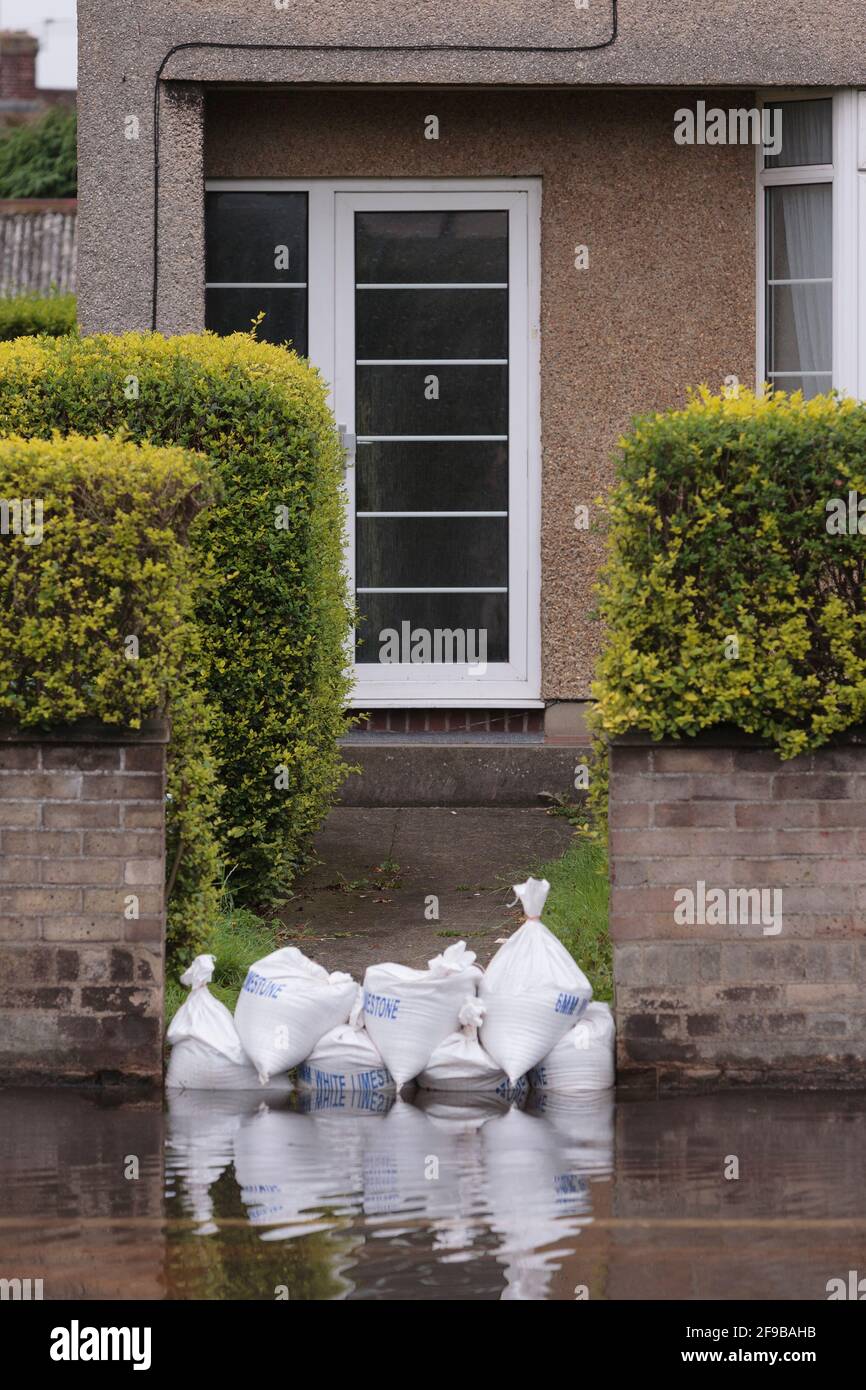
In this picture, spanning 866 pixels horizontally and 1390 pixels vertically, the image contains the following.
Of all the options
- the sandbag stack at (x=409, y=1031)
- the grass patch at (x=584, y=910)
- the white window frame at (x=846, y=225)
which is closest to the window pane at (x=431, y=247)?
the white window frame at (x=846, y=225)

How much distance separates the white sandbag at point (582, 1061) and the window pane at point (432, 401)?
4930 millimetres

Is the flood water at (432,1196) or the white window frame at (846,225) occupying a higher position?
the white window frame at (846,225)

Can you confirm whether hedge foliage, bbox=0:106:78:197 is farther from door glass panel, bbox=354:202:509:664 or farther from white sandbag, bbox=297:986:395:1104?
white sandbag, bbox=297:986:395:1104

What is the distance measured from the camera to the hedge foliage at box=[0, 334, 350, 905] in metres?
6.98

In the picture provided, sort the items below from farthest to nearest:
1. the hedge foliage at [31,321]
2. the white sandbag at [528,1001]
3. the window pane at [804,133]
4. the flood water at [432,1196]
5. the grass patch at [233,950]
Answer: the hedge foliage at [31,321], the window pane at [804,133], the grass patch at [233,950], the white sandbag at [528,1001], the flood water at [432,1196]

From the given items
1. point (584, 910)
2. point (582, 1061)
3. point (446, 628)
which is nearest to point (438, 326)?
point (446, 628)

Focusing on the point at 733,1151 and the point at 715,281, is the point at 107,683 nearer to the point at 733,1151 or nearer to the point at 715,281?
the point at 733,1151

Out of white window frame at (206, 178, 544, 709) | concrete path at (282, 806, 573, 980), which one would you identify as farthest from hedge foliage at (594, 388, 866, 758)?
white window frame at (206, 178, 544, 709)

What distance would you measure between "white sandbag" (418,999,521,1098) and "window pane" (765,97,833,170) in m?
5.86

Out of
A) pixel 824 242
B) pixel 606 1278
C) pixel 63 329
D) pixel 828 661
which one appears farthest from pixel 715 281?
pixel 63 329

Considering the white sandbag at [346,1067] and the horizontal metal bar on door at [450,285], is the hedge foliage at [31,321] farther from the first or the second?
the white sandbag at [346,1067]

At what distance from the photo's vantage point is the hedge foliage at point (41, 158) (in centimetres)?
4297

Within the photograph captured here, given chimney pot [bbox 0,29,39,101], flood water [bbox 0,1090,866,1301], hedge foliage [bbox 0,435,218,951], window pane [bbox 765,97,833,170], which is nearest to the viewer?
flood water [bbox 0,1090,866,1301]

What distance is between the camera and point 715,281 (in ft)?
31.7
